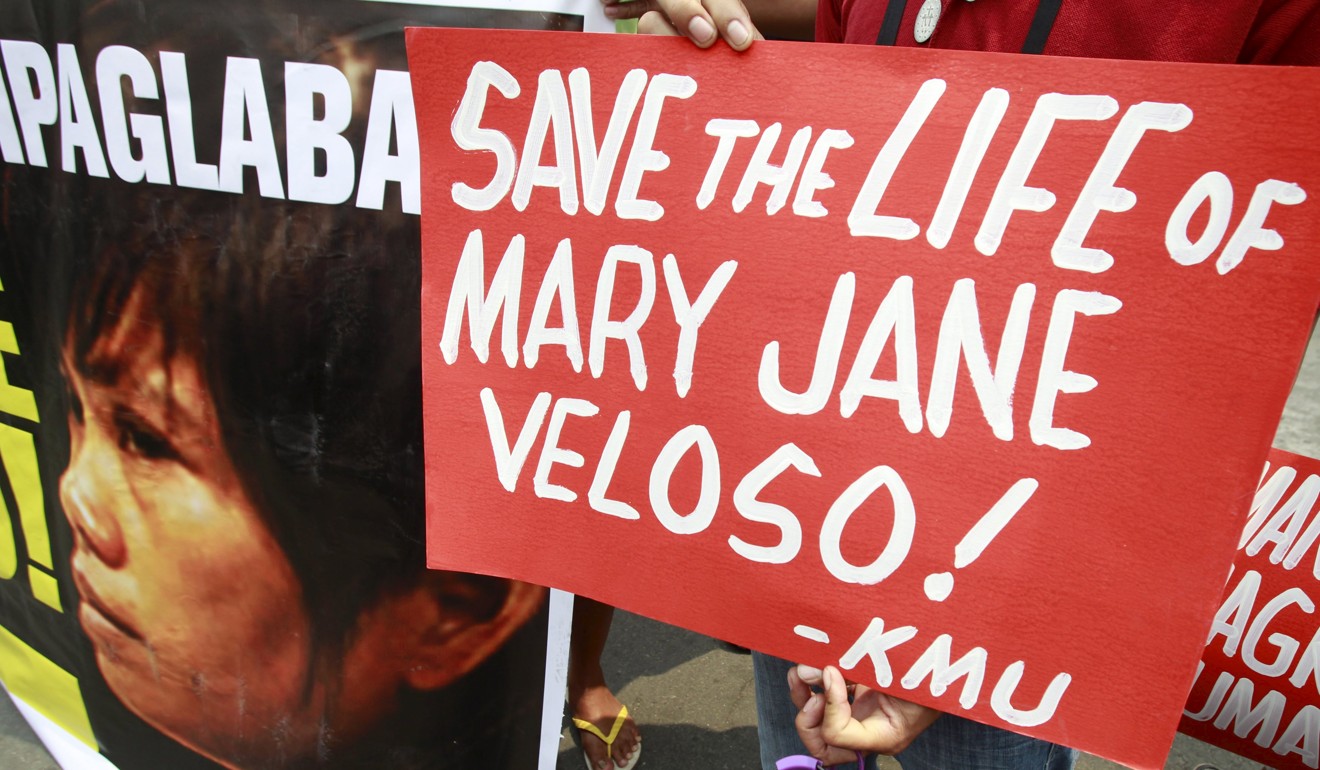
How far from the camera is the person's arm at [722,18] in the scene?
788mm

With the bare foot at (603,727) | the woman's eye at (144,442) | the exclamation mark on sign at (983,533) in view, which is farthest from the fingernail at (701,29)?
the bare foot at (603,727)

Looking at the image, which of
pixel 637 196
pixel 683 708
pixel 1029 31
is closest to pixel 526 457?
pixel 637 196

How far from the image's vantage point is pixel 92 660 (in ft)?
5.17

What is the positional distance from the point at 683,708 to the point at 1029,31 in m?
1.74

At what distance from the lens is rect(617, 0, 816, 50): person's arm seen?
79cm

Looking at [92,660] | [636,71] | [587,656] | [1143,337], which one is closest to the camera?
[1143,337]

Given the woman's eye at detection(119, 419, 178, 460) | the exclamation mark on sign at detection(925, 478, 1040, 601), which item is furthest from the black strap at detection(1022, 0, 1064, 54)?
the woman's eye at detection(119, 419, 178, 460)

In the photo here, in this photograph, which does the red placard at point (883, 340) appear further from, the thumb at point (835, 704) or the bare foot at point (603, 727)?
the bare foot at point (603, 727)

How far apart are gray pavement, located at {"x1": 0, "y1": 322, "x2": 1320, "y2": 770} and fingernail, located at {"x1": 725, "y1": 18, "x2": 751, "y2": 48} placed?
1630 mm

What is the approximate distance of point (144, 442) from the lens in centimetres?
135

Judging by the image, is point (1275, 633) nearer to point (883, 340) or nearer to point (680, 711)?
point (883, 340)

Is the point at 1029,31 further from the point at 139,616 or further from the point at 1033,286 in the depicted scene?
the point at 139,616

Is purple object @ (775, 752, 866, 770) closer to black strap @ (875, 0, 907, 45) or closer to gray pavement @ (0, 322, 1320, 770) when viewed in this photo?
black strap @ (875, 0, 907, 45)

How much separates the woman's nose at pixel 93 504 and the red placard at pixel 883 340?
0.81m
